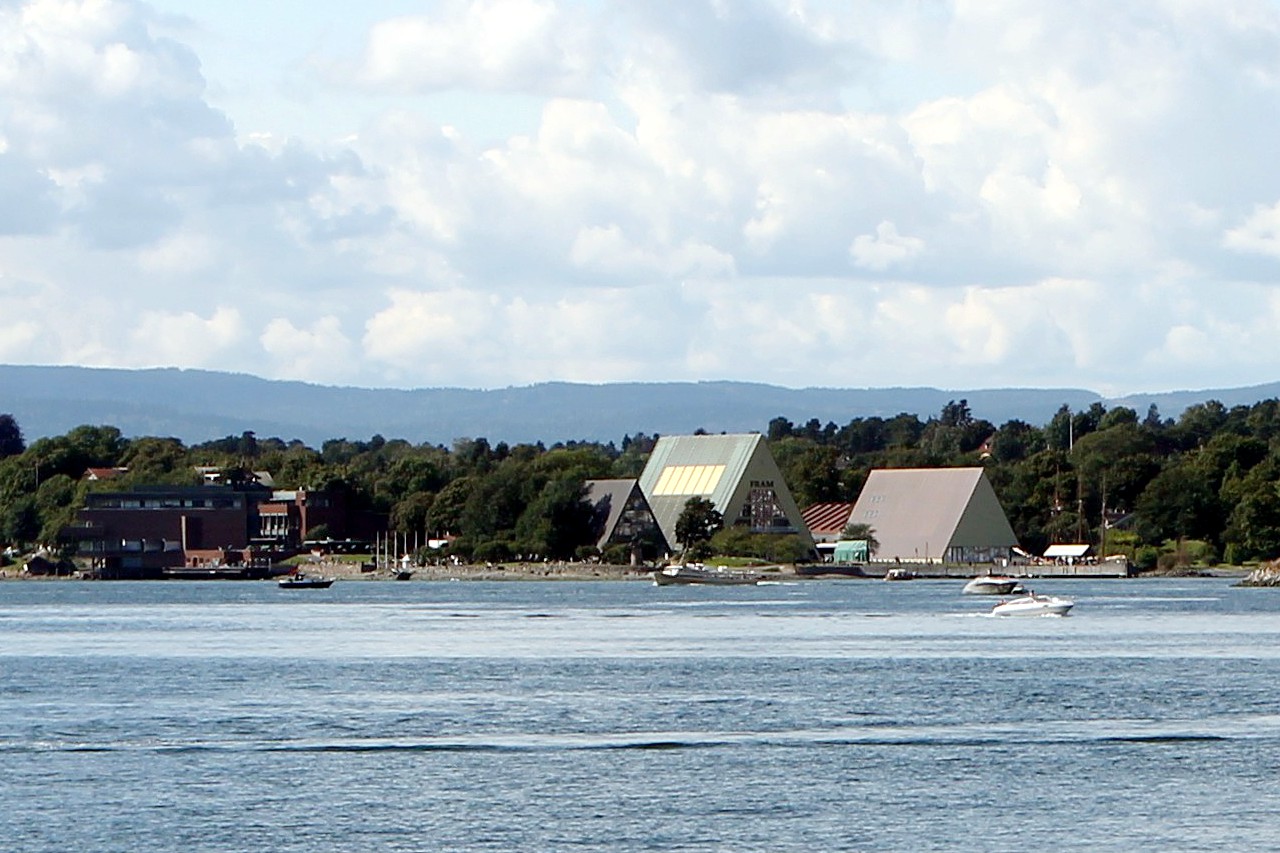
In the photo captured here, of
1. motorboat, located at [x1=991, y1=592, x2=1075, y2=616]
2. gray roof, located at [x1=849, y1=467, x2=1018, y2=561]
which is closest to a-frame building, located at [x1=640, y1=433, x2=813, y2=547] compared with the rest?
gray roof, located at [x1=849, y1=467, x2=1018, y2=561]

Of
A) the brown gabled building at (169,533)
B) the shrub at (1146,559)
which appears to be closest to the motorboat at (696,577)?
the shrub at (1146,559)

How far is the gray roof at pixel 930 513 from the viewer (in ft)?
604

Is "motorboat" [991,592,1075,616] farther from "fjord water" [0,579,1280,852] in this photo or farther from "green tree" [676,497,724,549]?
"green tree" [676,497,724,549]

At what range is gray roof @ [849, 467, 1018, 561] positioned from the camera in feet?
604

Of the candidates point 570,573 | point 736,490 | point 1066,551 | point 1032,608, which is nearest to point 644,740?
point 1032,608

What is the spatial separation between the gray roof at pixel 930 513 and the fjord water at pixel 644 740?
332 feet

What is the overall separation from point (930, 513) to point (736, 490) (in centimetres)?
1576

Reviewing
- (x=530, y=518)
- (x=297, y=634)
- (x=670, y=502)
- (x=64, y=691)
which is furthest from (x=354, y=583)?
(x=64, y=691)

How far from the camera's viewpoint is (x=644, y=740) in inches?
1694

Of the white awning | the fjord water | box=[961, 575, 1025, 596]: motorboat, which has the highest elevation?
the white awning

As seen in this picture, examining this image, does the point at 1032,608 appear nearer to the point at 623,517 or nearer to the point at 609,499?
the point at 623,517

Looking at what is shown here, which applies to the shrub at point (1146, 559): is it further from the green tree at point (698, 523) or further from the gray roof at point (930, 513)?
the green tree at point (698, 523)

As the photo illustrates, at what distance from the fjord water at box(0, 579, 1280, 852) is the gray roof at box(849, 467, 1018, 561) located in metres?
101

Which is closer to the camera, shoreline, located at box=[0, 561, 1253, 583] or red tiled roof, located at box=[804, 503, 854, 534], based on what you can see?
shoreline, located at box=[0, 561, 1253, 583]
